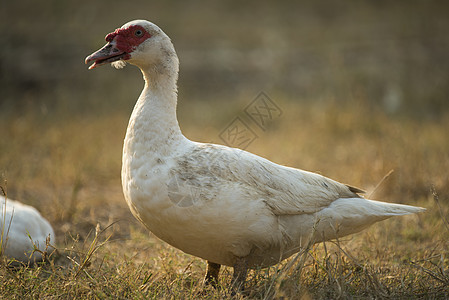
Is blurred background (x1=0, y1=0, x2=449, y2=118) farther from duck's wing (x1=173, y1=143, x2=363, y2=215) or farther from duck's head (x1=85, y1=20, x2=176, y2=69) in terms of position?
duck's head (x1=85, y1=20, x2=176, y2=69)

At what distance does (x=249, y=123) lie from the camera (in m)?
6.86

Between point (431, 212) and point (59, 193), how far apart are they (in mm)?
3364

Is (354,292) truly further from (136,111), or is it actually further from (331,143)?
(331,143)

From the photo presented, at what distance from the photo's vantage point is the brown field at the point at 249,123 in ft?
8.21

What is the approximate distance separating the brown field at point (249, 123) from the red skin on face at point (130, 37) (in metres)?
0.96

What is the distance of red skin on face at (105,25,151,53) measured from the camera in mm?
2486

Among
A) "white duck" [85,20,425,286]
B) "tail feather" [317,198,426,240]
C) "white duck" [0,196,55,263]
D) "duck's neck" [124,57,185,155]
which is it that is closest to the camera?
"white duck" [85,20,425,286]

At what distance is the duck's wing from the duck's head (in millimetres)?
570

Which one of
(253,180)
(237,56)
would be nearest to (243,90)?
(237,56)

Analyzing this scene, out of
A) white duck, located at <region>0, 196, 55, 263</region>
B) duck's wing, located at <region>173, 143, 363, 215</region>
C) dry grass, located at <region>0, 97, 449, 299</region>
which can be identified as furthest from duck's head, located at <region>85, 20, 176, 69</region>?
white duck, located at <region>0, 196, 55, 263</region>

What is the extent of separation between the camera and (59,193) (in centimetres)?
427

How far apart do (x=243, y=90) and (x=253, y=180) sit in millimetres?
5910

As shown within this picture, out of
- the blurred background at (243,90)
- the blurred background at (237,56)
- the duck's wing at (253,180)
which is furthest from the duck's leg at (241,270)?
the blurred background at (237,56)

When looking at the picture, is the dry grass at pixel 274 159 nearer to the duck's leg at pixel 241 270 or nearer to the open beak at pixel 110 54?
the duck's leg at pixel 241 270
